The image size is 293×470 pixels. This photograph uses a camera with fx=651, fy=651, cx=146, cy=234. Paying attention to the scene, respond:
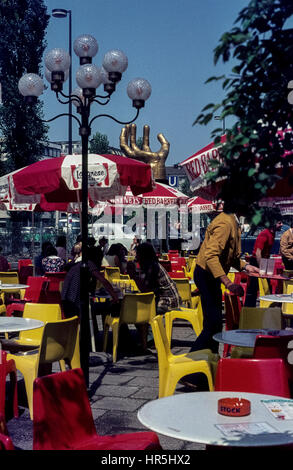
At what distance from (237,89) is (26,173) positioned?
5.87m

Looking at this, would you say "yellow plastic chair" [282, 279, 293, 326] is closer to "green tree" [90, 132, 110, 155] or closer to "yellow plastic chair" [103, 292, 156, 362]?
"yellow plastic chair" [103, 292, 156, 362]

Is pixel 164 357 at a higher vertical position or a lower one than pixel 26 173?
lower

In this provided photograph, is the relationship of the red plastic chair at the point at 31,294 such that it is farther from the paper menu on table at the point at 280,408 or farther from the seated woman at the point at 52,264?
the paper menu on table at the point at 280,408

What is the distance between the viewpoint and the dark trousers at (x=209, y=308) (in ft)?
20.4

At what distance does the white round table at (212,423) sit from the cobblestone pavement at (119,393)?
4.42ft

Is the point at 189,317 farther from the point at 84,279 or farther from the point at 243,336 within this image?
the point at 243,336

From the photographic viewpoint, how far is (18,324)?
6.18 m

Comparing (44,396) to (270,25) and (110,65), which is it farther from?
(110,65)

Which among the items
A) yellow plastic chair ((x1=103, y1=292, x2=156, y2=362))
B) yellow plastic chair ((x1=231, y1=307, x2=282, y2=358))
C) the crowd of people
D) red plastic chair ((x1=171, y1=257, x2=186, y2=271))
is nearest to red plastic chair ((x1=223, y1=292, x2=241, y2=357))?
the crowd of people

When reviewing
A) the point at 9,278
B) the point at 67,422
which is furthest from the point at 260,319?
the point at 9,278

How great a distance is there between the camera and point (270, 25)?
253 centimetres

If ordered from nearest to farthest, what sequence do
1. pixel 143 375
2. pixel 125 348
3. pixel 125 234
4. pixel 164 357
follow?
pixel 164 357
pixel 143 375
pixel 125 348
pixel 125 234

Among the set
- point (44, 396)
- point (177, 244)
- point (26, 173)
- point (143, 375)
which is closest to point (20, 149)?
point (177, 244)

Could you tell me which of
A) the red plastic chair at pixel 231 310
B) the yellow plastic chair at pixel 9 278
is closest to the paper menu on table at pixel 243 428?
the red plastic chair at pixel 231 310
